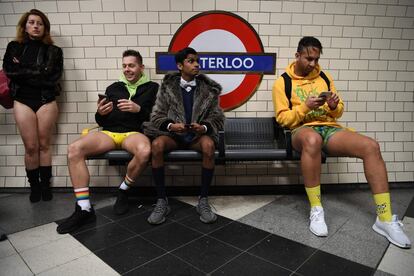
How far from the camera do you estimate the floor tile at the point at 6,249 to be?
1797 millimetres

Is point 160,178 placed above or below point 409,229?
above

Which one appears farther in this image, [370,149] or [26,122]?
[26,122]

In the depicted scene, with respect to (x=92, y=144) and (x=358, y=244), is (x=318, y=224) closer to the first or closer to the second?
(x=358, y=244)

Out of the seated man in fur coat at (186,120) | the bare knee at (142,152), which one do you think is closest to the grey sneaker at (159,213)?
the seated man in fur coat at (186,120)

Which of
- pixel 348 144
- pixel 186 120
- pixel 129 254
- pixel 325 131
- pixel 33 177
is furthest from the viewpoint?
pixel 33 177

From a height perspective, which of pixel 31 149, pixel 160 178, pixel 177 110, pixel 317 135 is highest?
pixel 177 110

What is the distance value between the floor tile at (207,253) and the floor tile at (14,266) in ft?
2.99

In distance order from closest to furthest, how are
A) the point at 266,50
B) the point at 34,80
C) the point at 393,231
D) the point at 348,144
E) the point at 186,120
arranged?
the point at 393,231, the point at 348,144, the point at 186,120, the point at 34,80, the point at 266,50

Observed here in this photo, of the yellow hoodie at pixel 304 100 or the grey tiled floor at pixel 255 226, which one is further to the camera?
the yellow hoodie at pixel 304 100

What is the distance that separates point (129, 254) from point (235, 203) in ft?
3.98

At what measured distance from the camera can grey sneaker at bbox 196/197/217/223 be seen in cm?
224

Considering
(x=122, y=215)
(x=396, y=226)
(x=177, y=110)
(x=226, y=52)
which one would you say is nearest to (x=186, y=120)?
(x=177, y=110)

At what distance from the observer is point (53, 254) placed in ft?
5.90

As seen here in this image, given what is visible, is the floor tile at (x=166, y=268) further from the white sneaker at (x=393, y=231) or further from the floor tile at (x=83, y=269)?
the white sneaker at (x=393, y=231)
